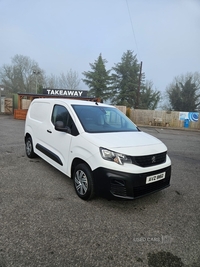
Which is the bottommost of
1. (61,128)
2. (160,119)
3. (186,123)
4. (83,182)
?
(83,182)

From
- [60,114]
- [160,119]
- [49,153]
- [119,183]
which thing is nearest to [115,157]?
[119,183]

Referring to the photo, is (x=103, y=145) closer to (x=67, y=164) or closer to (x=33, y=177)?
(x=67, y=164)

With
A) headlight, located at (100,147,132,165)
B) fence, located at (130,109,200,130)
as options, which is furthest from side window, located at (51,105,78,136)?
fence, located at (130,109,200,130)

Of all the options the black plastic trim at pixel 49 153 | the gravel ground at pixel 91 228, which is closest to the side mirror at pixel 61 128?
the black plastic trim at pixel 49 153

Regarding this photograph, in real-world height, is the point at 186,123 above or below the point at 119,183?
above

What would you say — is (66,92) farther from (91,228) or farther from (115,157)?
(91,228)

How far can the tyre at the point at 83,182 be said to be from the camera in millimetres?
2766

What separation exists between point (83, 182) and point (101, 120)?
4.35 ft

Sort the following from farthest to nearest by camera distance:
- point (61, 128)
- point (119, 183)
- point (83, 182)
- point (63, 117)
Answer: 1. point (63, 117)
2. point (61, 128)
3. point (83, 182)
4. point (119, 183)

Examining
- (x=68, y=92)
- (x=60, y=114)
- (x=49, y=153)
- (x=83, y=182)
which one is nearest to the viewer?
(x=83, y=182)

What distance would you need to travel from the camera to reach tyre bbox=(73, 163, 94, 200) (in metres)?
2.77

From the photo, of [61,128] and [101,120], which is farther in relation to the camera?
[101,120]

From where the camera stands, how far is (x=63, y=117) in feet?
11.6

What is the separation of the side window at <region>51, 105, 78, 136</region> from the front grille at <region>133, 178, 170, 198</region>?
1433mm
